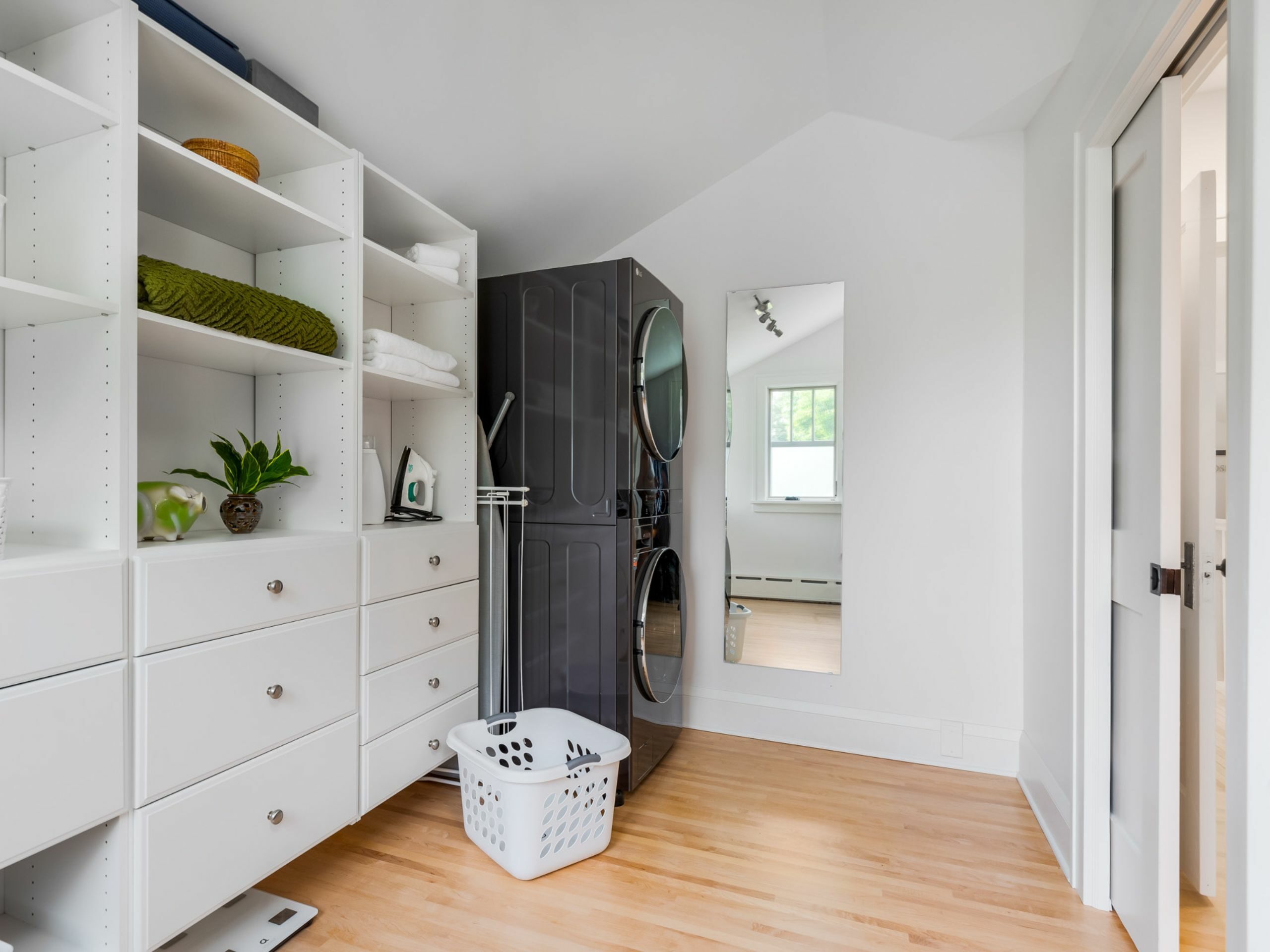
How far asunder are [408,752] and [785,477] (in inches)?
65.5

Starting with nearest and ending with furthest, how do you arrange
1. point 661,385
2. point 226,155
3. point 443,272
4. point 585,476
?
point 226,155
point 443,272
point 585,476
point 661,385

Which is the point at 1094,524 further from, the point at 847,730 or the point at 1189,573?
the point at 847,730

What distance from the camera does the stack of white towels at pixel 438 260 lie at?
80.4 inches

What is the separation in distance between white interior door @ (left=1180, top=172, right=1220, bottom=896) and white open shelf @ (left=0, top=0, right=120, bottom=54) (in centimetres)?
233

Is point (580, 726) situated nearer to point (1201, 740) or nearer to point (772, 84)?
point (1201, 740)

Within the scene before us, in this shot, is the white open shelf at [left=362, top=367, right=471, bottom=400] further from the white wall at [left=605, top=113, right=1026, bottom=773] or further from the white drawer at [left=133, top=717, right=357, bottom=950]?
the white wall at [left=605, top=113, right=1026, bottom=773]

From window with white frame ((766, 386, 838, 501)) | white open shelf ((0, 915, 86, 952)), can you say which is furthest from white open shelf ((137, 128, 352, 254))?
window with white frame ((766, 386, 838, 501))

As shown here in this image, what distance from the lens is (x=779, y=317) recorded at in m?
2.74

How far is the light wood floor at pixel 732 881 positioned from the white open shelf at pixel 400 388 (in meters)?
1.29

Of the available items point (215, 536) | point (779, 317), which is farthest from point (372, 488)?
point (779, 317)

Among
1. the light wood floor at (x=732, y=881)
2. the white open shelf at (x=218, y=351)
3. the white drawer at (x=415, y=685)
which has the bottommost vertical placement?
the light wood floor at (x=732, y=881)

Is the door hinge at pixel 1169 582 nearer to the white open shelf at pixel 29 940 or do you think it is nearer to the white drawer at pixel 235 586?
the white drawer at pixel 235 586

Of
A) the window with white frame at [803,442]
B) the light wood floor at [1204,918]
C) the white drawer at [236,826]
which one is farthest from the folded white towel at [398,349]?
the light wood floor at [1204,918]

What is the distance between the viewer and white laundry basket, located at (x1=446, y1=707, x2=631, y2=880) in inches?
68.0
